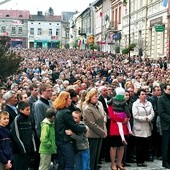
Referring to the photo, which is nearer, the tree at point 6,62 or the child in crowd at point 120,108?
the child in crowd at point 120,108

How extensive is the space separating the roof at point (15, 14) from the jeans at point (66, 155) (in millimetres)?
128138

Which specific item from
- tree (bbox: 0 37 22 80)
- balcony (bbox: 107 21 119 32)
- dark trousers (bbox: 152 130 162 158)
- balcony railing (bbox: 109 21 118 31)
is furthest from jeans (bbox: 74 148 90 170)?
balcony railing (bbox: 109 21 118 31)

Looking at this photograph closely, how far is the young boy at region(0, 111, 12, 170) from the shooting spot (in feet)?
25.3

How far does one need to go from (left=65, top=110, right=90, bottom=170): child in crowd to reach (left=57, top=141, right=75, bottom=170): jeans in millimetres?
163

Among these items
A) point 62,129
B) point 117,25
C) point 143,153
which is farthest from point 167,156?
point 117,25

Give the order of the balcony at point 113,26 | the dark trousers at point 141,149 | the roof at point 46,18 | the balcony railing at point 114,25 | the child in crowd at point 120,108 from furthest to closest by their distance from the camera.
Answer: the roof at point 46,18, the balcony railing at point 114,25, the balcony at point 113,26, the dark trousers at point 141,149, the child in crowd at point 120,108

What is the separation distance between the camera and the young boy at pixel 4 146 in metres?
7.71

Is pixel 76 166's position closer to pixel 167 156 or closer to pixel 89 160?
pixel 89 160

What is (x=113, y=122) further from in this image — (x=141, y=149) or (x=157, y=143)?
(x=157, y=143)

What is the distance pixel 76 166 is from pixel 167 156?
250 cm

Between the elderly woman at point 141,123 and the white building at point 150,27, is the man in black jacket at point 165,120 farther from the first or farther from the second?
the white building at point 150,27

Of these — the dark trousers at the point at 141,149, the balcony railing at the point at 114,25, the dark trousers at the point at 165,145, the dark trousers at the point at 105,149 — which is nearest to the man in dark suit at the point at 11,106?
the dark trousers at the point at 105,149

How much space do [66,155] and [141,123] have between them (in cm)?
268

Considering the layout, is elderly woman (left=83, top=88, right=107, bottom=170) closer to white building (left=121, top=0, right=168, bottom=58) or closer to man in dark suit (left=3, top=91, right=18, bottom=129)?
man in dark suit (left=3, top=91, right=18, bottom=129)
